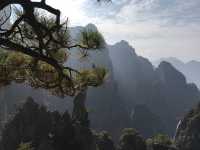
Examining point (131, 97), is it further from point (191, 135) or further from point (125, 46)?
point (191, 135)

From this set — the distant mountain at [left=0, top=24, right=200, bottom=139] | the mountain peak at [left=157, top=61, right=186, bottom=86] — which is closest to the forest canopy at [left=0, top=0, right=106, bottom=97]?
the distant mountain at [left=0, top=24, right=200, bottom=139]

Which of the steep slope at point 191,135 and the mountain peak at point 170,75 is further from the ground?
the mountain peak at point 170,75

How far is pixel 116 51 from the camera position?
183 metres

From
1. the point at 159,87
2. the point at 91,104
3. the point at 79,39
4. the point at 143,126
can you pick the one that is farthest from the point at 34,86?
the point at 159,87

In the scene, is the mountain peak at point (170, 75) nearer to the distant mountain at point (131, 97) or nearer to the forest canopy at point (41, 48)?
the distant mountain at point (131, 97)

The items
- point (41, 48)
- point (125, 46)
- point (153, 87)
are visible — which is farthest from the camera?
point (125, 46)

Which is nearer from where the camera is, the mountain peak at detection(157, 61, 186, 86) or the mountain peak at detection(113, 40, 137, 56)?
the mountain peak at detection(157, 61, 186, 86)

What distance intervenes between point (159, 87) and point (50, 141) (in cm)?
12346

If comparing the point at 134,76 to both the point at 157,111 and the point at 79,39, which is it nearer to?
the point at 157,111

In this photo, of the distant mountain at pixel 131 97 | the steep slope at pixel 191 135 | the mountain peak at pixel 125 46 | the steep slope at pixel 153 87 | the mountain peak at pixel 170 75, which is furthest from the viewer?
the mountain peak at pixel 125 46

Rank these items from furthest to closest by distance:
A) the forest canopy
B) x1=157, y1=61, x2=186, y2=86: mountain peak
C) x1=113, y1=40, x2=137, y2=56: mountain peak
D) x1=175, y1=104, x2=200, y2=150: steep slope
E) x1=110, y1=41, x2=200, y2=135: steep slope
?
x1=113, y1=40, x2=137, y2=56: mountain peak < x1=157, y1=61, x2=186, y2=86: mountain peak < x1=110, y1=41, x2=200, y2=135: steep slope < x1=175, y1=104, x2=200, y2=150: steep slope < the forest canopy

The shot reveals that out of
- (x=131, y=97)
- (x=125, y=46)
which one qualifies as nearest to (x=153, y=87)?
(x=131, y=97)

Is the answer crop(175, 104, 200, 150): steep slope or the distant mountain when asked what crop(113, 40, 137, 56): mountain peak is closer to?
the distant mountain

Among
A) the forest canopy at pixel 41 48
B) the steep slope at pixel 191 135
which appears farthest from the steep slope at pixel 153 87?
the forest canopy at pixel 41 48
